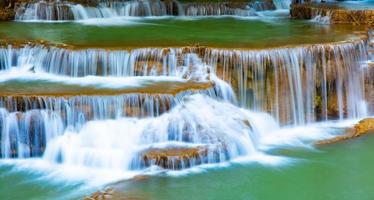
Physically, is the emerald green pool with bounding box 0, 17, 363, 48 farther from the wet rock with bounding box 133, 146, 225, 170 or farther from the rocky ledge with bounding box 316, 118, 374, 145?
the wet rock with bounding box 133, 146, 225, 170

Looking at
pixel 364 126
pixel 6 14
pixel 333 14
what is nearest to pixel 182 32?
pixel 333 14

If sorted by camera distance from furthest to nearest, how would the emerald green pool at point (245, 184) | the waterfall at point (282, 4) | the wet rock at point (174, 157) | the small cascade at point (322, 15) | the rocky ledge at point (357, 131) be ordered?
the waterfall at point (282, 4) → the small cascade at point (322, 15) → the rocky ledge at point (357, 131) → the wet rock at point (174, 157) → the emerald green pool at point (245, 184)

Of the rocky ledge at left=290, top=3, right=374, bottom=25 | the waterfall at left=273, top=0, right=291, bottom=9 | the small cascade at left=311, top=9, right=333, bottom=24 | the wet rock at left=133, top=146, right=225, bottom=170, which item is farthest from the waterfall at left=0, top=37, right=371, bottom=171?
the waterfall at left=273, top=0, right=291, bottom=9

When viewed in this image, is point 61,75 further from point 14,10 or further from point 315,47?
point 14,10

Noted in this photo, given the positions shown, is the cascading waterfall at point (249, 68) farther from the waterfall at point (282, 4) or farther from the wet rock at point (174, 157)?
the waterfall at point (282, 4)

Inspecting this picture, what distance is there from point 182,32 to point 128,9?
3491mm

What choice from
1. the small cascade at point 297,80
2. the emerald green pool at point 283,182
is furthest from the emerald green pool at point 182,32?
the emerald green pool at point 283,182

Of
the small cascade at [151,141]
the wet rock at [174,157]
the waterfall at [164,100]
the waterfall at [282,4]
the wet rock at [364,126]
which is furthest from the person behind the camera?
the waterfall at [282,4]

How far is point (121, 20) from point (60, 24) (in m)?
1.80

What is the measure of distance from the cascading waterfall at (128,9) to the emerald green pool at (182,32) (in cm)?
56

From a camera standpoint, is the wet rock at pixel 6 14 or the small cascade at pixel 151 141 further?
the wet rock at pixel 6 14

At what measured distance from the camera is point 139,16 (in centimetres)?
1959

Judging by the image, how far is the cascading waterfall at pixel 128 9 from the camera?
18.7 meters

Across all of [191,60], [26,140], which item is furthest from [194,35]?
[26,140]
